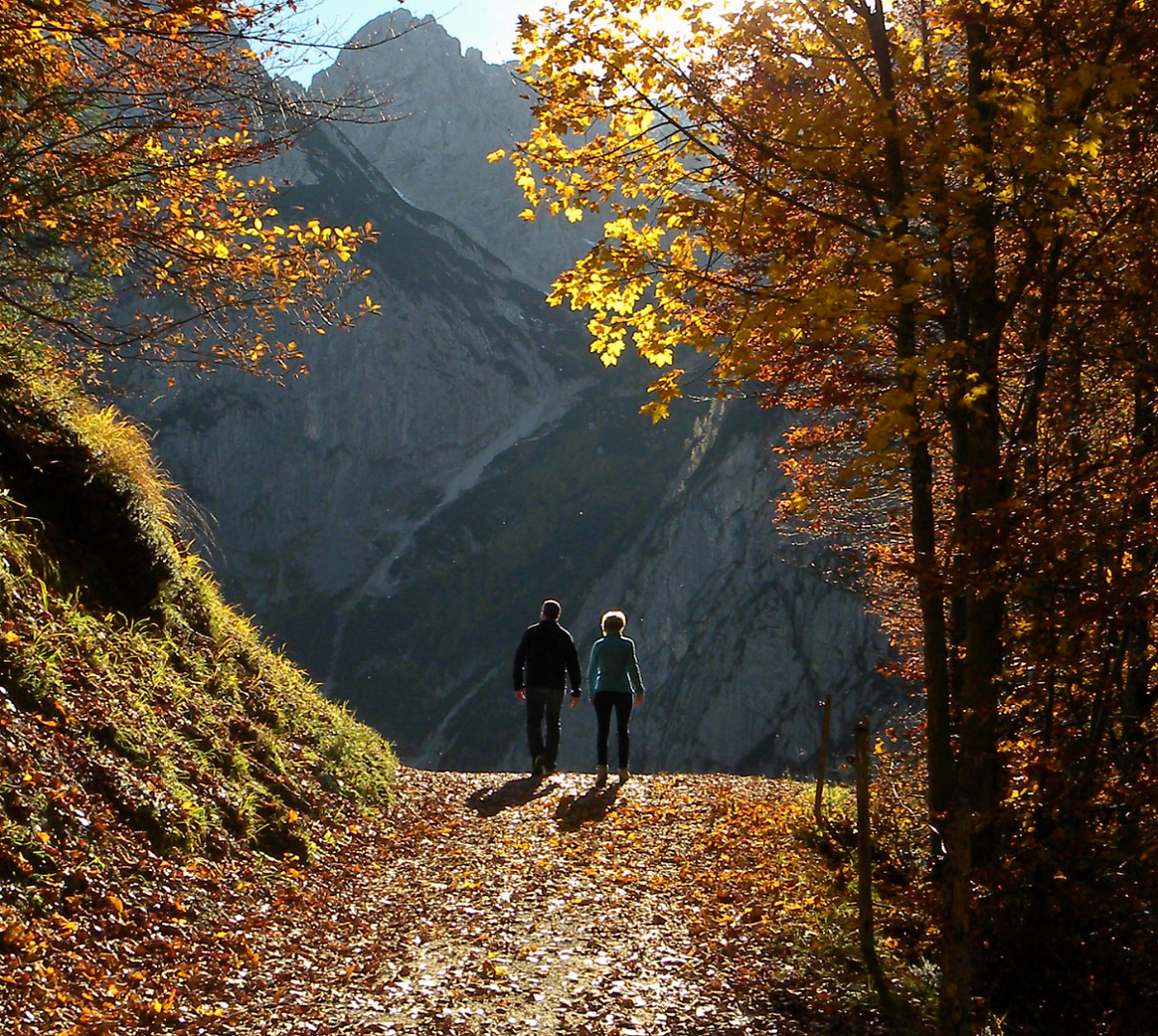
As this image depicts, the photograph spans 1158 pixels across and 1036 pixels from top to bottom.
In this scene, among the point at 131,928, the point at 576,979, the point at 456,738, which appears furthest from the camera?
the point at 456,738

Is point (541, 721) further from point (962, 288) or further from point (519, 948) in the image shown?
point (962, 288)

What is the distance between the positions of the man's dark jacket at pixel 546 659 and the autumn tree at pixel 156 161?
441 centimetres

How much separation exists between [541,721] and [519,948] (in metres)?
5.36

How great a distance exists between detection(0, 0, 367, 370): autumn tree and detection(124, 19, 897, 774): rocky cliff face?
138 ft

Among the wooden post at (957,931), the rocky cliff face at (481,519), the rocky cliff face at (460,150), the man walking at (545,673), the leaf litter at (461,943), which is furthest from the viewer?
the rocky cliff face at (460,150)

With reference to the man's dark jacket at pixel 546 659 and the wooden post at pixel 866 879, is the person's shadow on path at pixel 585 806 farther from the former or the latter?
the wooden post at pixel 866 879

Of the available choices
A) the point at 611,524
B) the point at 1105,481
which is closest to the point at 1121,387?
the point at 1105,481

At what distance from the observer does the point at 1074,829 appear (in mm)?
4871

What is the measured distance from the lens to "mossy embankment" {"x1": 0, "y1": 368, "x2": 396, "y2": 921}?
16.2 ft

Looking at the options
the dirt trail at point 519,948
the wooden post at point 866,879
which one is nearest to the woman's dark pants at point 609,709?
the dirt trail at point 519,948

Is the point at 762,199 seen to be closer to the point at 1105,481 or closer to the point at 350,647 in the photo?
the point at 1105,481

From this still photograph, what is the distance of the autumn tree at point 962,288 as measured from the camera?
13.9 feet

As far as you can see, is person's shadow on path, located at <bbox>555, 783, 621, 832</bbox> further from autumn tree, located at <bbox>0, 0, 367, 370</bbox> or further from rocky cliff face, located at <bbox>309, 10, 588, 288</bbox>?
rocky cliff face, located at <bbox>309, 10, 588, 288</bbox>

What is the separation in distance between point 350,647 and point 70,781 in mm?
65746
